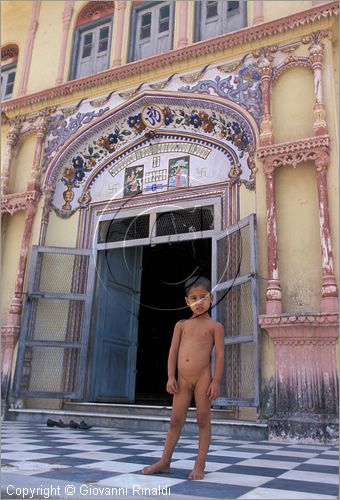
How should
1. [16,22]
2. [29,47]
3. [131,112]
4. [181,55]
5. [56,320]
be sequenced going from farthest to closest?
[16,22]
[29,47]
[131,112]
[181,55]
[56,320]

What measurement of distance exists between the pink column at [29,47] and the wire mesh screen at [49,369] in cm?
489

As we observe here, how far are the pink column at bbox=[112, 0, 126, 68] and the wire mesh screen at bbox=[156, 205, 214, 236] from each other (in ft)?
9.47

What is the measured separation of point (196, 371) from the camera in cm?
250

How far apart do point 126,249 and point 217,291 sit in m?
2.39

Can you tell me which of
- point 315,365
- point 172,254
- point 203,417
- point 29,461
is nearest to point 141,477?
point 203,417

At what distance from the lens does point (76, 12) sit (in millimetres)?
8664

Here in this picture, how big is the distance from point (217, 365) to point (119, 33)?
717 cm

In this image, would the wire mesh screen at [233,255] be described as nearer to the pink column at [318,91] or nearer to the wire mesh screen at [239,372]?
the wire mesh screen at [239,372]

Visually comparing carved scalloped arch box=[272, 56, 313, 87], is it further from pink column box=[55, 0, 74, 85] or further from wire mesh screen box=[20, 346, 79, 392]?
wire mesh screen box=[20, 346, 79, 392]

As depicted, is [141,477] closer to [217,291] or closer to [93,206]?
[217,291]

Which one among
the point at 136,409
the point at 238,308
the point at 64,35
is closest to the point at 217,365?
the point at 238,308

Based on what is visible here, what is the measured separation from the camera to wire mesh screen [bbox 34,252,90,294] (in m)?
6.98

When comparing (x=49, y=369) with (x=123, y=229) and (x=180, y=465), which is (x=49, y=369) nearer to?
(x=123, y=229)

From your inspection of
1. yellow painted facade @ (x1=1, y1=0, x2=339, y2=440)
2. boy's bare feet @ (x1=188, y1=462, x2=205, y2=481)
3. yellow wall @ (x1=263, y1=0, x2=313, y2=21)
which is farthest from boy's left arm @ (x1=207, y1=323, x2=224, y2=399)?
yellow wall @ (x1=263, y1=0, x2=313, y2=21)
